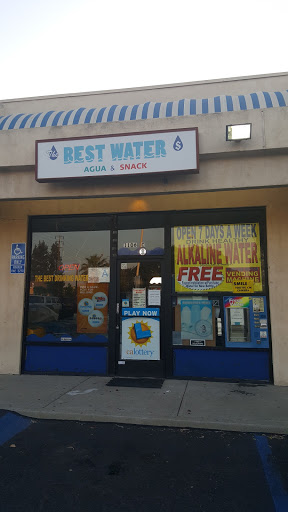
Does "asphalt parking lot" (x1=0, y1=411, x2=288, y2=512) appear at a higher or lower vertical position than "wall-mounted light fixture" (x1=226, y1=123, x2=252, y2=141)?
lower

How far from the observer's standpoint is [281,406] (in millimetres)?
5539

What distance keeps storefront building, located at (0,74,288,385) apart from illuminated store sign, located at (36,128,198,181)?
0.02m

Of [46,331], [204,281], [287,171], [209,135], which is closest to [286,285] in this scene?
[204,281]

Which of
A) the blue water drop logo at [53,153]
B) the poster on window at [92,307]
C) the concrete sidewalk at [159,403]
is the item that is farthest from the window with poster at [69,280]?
the blue water drop logo at [53,153]

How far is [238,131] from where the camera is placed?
241 inches

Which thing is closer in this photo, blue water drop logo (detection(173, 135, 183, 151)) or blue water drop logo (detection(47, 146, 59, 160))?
blue water drop logo (detection(173, 135, 183, 151))

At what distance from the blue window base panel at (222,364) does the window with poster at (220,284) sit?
0.59ft

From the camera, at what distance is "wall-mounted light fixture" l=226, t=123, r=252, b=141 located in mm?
6079

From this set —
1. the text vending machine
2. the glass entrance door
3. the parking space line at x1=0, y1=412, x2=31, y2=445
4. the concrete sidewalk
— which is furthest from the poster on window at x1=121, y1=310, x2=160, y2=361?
the parking space line at x1=0, y1=412, x2=31, y2=445

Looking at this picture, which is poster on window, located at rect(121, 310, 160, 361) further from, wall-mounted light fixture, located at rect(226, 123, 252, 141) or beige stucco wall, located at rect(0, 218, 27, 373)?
wall-mounted light fixture, located at rect(226, 123, 252, 141)

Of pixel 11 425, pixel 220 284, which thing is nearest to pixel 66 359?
pixel 11 425

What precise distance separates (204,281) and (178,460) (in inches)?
158

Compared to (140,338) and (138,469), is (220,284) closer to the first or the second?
(140,338)

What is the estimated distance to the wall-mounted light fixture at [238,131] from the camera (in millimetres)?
→ 6079
